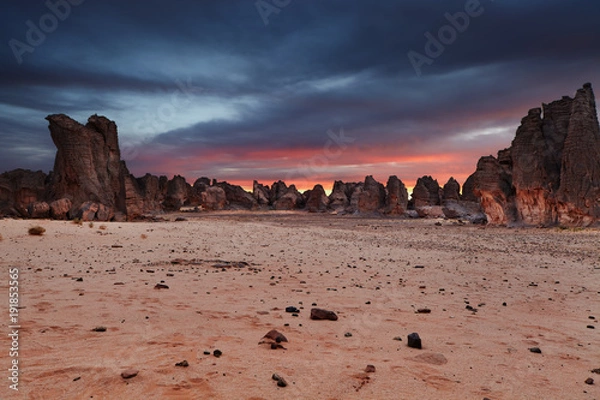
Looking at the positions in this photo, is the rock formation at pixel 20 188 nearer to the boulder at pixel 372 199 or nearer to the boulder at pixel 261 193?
the boulder at pixel 372 199

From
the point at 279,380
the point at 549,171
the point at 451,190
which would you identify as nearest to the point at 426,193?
the point at 451,190

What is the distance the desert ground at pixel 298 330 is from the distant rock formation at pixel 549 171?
2754 cm

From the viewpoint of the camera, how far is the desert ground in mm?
3836

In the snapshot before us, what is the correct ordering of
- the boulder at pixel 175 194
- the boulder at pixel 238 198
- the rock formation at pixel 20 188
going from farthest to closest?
the boulder at pixel 238 198 → the boulder at pixel 175 194 → the rock formation at pixel 20 188

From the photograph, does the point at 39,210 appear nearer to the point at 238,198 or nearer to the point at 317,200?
the point at 317,200

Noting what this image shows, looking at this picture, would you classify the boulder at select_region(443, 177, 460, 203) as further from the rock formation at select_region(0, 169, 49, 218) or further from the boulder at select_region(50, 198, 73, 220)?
the rock formation at select_region(0, 169, 49, 218)

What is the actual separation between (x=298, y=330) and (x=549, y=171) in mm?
42026

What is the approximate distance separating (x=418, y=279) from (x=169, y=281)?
718cm

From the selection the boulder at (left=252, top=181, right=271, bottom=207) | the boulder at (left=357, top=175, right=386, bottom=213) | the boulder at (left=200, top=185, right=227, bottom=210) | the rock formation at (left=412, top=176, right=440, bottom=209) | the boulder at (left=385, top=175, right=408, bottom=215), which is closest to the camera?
the boulder at (left=385, top=175, right=408, bottom=215)

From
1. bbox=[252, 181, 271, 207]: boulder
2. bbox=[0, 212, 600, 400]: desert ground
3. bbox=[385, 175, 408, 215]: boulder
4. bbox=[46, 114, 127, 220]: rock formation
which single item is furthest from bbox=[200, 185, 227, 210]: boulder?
bbox=[0, 212, 600, 400]: desert ground

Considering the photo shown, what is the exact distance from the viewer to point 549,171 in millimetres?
37812

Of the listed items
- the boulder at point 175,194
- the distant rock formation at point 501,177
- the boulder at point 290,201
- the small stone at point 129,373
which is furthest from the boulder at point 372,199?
the small stone at point 129,373

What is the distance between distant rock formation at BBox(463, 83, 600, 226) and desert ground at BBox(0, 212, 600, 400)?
90.4 ft

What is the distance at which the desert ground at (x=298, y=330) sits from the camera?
384cm
